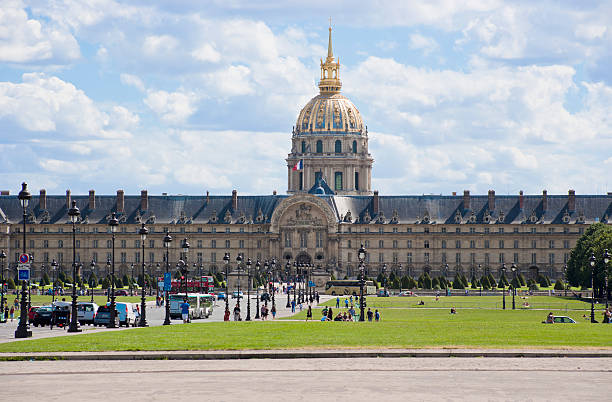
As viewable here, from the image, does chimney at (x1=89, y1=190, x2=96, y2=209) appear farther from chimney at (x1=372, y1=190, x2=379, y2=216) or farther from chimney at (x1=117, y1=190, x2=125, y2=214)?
chimney at (x1=372, y1=190, x2=379, y2=216)

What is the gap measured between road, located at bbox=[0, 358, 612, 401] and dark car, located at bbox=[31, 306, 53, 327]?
76.2 ft

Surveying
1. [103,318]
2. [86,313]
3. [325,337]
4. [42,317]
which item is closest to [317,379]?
[325,337]

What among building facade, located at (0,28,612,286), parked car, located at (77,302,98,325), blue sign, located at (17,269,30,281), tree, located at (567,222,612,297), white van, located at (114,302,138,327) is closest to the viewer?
blue sign, located at (17,269,30,281)

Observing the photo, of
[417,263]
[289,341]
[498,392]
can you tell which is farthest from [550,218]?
[498,392]

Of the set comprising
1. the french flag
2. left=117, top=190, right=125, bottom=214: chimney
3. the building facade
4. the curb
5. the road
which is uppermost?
the french flag

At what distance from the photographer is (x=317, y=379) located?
3034 cm

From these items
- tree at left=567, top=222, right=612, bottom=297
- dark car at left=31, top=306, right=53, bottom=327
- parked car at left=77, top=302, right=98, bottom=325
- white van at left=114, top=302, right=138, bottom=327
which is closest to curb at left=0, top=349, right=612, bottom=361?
white van at left=114, top=302, right=138, bottom=327

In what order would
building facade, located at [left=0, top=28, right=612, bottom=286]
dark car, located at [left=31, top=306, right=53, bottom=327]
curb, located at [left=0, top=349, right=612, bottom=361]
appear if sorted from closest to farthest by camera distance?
curb, located at [left=0, top=349, right=612, bottom=361] < dark car, located at [left=31, top=306, right=53, bottom=327] < building facade, located at [left=0, top=28, right=612, bottom=286]

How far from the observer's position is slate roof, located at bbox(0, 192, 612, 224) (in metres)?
154

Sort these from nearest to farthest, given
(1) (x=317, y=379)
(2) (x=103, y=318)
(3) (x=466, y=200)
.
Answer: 1. (1) (x=317, y=379)
2. (2) (x=103, y=318)
3. (3) (x=466, y=200)

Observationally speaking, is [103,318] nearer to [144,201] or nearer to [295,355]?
[295,355]

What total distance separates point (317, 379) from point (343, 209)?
430 ft

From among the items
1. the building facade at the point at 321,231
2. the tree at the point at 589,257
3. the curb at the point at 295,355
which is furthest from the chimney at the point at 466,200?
the curb at the point at 295,355

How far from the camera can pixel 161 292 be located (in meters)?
109
